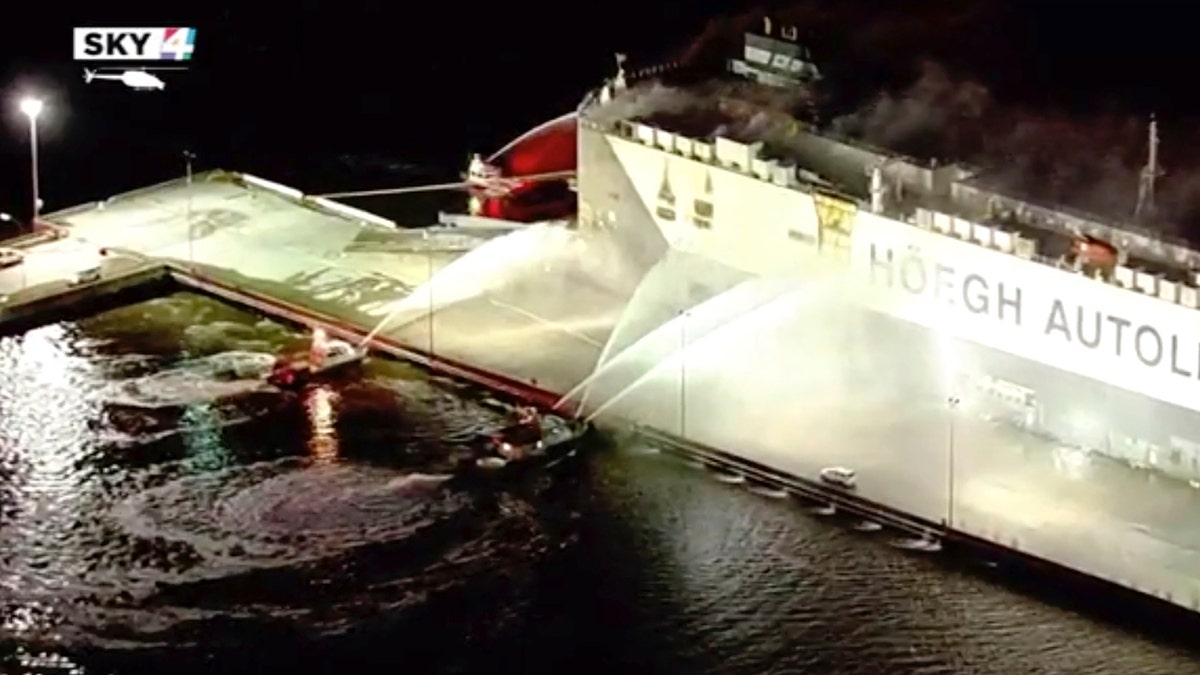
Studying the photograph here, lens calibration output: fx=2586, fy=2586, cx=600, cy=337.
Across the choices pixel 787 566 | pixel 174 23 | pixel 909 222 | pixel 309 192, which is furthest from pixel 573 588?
pixel 174 23

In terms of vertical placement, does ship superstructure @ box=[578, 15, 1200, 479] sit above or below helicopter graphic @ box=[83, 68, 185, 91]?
above

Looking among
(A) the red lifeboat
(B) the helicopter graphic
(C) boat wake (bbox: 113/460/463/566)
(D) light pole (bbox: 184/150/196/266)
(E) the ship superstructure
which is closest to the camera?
(C) boat wake (bbox: 113/460/463/566)

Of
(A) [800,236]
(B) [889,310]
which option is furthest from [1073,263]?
(A) [800,236]

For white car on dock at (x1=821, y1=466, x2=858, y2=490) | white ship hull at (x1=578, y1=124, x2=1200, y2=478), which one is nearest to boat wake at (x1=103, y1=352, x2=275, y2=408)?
white ship hull at (x1=578, y1=124, x2=1200, y2=478)

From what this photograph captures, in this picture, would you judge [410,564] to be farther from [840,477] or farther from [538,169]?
[538,169]

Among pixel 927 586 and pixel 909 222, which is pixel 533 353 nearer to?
pixel 909 222

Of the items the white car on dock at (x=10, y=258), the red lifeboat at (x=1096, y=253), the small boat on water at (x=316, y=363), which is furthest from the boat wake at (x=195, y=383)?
the red lifeboat at (x=1096, y=253)

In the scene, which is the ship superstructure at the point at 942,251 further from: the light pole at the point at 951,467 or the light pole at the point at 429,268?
the light pole at the point at 429,268

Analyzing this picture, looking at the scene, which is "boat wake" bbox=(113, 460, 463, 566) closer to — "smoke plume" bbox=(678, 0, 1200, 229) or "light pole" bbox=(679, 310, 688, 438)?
"light pole" bbox=(679, 310, 688, 438)
